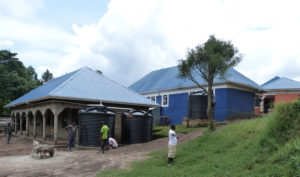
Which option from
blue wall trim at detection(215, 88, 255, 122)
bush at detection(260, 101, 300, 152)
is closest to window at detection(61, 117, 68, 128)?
blue wall trim at detection(215, 88, 255, 122)

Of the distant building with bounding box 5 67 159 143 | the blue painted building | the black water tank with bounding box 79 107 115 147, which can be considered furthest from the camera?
the blue painted building

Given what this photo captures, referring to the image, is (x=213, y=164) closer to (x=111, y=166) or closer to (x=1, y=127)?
(x=111, y=166)

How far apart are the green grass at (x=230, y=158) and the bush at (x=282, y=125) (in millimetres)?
216

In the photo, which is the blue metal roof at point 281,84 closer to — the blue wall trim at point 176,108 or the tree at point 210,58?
the blue wall trim at point 176,108

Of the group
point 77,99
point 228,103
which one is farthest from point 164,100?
point 77,99

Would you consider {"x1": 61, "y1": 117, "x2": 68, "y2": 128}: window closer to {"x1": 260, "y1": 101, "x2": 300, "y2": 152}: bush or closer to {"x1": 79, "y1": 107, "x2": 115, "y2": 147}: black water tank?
{"x1": 79, "y1": 107, "x2": 115, "y2": 147}: black water tank

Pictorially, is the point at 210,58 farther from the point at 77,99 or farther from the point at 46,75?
the point at 46,75

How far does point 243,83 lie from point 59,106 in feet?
50.1

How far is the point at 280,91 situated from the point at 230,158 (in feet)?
77.8

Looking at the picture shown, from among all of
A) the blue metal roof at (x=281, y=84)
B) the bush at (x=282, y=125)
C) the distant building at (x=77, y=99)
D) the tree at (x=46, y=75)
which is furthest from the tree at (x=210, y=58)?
the tree at (x=46, y=75)

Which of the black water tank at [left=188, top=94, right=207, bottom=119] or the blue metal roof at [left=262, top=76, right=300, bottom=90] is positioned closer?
the black water tank at [left=188, top=94, right=207, bottom=119]

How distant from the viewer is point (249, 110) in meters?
24.5

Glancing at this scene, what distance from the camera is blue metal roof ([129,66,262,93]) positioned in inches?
920

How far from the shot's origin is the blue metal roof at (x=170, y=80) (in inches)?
920
